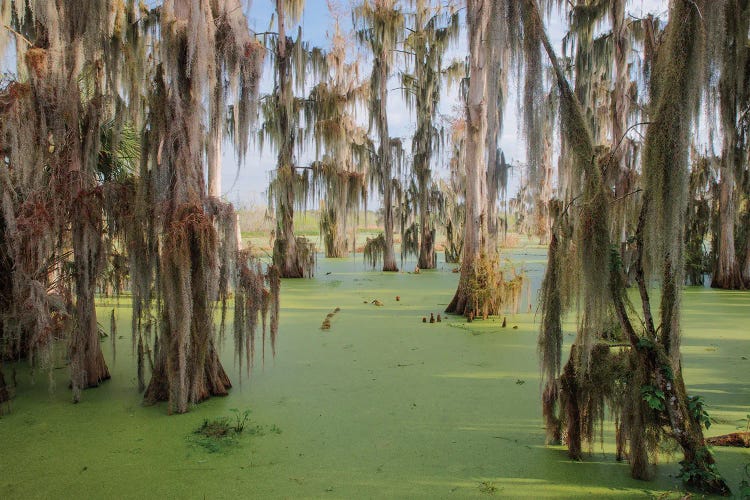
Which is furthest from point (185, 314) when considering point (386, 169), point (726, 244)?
point (386, 169)

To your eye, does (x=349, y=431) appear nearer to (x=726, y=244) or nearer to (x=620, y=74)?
(x=620, y=74)

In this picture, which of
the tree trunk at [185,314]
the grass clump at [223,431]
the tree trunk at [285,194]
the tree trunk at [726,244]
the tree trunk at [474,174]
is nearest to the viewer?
the grass clump at [223,431]

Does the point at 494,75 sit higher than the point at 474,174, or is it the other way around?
the point at 494,75

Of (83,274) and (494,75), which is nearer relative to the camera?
(83,274)

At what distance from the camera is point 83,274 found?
3.56m

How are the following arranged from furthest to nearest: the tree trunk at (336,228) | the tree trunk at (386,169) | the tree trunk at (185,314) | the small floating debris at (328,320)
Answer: the tree trunk at (386,169) < the tree trunk at (336,228) < the small floating debris at (328,320) < the tree trunk at (185,314)

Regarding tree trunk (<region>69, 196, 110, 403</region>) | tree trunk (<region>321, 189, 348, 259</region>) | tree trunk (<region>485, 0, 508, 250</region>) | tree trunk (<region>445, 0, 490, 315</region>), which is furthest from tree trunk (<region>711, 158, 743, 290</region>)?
tree trunk (<region>69, 196, 110, 403</region>)

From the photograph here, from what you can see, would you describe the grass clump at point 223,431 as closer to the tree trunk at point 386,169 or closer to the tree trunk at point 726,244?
the tree trunk at point 726,244

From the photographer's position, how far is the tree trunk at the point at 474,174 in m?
7.14

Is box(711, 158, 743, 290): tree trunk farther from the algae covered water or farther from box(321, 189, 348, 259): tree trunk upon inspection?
box(321, 189, 348, 259): tree trunk

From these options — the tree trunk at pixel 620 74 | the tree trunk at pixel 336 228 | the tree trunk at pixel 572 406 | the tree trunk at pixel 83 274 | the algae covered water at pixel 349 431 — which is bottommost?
the algae covered water at pixel 349 431

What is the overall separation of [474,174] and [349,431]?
5.29 metres

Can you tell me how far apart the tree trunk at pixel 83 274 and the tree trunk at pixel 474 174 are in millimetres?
4700

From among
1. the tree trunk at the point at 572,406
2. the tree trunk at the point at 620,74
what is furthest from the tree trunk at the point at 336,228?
the tree trunk at the point at 572,406
